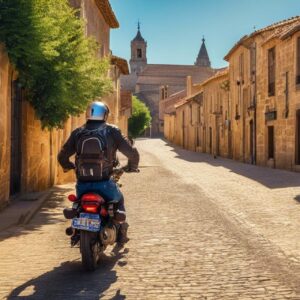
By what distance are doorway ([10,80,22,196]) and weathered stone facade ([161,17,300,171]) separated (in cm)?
1260

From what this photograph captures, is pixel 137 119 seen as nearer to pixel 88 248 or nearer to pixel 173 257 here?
pixel 173 257

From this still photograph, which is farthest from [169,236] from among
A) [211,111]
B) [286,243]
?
[211,111]

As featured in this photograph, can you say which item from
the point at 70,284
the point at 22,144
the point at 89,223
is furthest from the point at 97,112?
the point at 22,144

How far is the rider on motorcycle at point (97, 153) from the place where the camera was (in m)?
5.05

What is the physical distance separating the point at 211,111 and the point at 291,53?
18.1 meters

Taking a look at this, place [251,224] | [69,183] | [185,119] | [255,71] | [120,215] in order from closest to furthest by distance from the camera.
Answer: [120,215] → [251,224] → [69,183] → [255,71] → [185,119]

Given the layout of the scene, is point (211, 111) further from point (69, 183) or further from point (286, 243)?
point (286, 243)

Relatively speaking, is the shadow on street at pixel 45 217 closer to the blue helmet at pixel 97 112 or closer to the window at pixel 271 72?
the blue helmet at pixel 97 112

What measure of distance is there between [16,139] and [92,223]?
6685 mm

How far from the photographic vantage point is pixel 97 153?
5.04m

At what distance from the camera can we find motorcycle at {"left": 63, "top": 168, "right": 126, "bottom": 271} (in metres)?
4.87

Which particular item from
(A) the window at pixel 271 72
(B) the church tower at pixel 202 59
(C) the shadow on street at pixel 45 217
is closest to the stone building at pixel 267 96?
(A) the window at pixel 271 72

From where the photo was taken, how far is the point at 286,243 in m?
6.43

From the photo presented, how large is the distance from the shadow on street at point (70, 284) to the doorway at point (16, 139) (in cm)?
591
